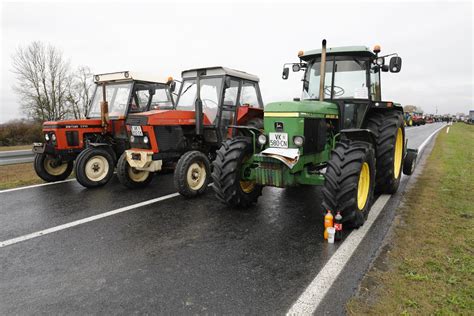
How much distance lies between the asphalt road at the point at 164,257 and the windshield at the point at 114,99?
307 cm

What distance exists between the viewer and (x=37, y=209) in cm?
558

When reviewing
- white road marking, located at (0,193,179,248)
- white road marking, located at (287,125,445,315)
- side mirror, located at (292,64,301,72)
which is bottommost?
white road marking, located at (287,125,445,315)

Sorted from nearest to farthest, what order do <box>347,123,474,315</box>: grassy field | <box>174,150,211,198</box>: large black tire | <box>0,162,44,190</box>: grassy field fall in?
<box>347,123,474,315</box>: grassy field, <box>174,150,211,198</box>: large black tire, <box>0,162,44,190</box>: grassy field

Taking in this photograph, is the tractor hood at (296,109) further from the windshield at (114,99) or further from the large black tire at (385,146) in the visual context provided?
the windshield at (114,99)

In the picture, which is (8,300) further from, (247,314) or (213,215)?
(213,215)

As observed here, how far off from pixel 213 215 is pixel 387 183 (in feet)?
10.6

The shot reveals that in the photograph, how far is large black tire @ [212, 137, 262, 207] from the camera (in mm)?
5018

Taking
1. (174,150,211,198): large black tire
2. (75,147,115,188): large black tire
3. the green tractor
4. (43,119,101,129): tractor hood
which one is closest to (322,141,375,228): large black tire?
the green tractor

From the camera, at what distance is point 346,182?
4129 mm

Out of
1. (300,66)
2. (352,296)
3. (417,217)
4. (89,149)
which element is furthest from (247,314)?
(89,149)

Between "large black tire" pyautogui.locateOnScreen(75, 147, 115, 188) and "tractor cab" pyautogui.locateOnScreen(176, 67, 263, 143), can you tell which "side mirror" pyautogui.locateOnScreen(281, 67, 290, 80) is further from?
"large black tire" pyautogui.locateOnScreen(75, 147, 115, 188)

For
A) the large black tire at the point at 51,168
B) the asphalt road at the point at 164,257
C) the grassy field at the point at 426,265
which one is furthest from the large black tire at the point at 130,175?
the grassy field at the point at 426,265

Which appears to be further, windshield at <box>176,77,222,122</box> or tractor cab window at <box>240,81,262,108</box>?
tractor cab window at <box>240,81,262,108</box>

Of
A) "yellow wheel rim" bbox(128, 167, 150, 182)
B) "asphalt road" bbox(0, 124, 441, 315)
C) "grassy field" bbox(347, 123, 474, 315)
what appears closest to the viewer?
"grassy field" bbox(347, 123, 474, 315)
